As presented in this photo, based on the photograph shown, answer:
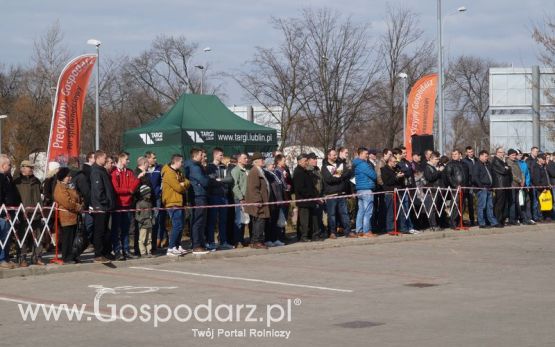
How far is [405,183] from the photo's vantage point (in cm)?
2233

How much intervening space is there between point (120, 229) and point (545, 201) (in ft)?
44.5

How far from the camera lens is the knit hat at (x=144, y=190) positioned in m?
17.7

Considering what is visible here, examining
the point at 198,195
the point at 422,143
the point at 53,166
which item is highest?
the point at 422,143

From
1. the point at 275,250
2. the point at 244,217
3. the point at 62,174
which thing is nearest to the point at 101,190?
the point at 62,174

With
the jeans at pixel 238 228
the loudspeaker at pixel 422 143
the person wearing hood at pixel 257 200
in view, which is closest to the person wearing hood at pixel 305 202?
the person wearing hood at pixel 257 200

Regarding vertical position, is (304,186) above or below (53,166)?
below

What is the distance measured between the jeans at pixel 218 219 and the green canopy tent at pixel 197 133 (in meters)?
7.52

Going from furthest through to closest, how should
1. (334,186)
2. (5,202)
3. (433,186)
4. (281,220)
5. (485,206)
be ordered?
(485,206)
(433,186)
(334,186)
(281,220)
(5,202)

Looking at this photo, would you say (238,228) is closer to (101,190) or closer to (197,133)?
(101,190)

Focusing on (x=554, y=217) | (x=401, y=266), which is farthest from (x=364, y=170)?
(x=554, y=217)

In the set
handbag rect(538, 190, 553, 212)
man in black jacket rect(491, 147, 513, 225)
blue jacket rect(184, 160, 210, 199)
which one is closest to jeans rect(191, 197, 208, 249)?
blue jacket rect(184, 160, 210, 199)

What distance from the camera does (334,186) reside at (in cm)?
2100

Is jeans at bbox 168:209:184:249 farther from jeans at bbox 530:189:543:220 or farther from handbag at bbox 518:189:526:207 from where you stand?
jeans at bbox 530:189:543:220

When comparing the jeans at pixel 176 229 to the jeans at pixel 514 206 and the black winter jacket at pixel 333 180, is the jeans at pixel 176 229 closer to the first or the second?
the black winter jacket at pixel 333 180
